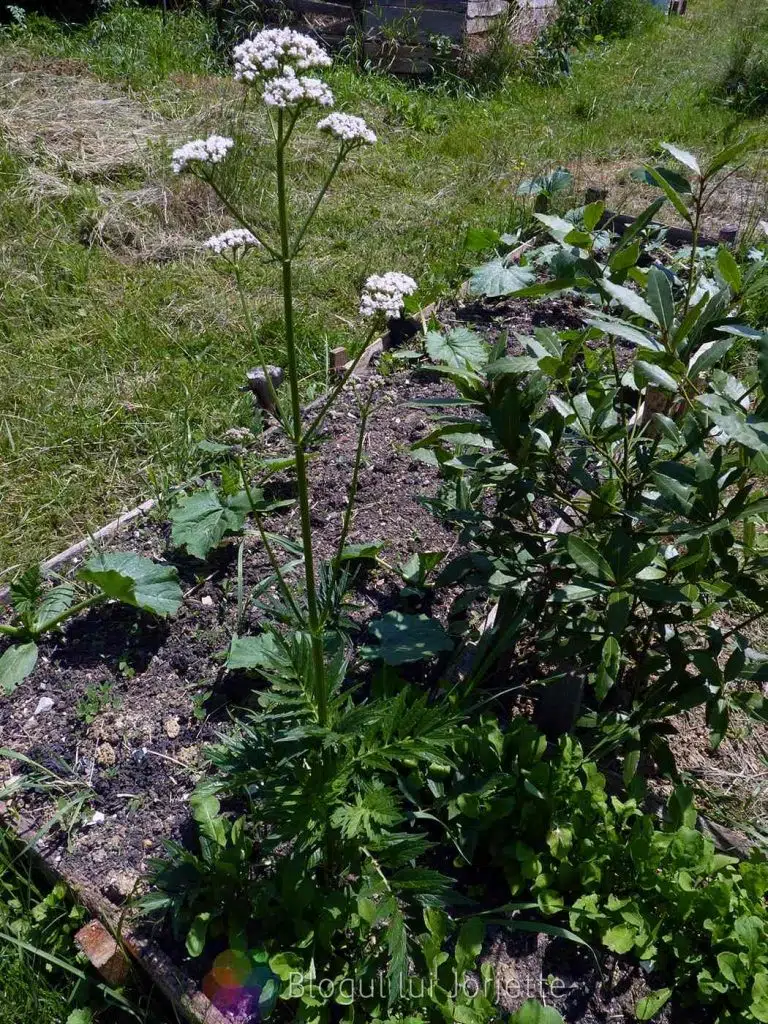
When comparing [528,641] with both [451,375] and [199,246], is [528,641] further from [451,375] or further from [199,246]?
[199,246]

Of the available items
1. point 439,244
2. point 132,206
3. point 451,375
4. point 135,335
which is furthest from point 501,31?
point 451,375

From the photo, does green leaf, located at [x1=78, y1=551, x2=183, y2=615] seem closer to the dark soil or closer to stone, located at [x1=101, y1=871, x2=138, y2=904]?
the dark soil

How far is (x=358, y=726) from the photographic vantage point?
1.53 m

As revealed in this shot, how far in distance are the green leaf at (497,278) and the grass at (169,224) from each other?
0.23 meters

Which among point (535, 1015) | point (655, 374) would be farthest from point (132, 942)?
point (655, 374)

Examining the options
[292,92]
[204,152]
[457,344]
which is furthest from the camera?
[457,344]

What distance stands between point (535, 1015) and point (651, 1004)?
251 millimetres

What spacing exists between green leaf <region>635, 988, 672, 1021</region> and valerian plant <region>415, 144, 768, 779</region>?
1.33 feet

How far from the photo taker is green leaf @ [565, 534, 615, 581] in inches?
62.0

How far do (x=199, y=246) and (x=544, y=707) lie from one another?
3262 millimetres

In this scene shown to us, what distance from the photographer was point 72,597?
7.82 feet

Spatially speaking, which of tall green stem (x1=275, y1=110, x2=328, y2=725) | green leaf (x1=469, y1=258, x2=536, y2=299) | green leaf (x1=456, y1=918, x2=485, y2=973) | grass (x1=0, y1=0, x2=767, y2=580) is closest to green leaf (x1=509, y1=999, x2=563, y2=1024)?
green leaf (x1=456, y1=918, x2=485, y2=973)

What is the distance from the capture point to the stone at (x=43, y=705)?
2150 mm

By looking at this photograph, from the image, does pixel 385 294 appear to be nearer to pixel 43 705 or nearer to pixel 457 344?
pixel 43 705
